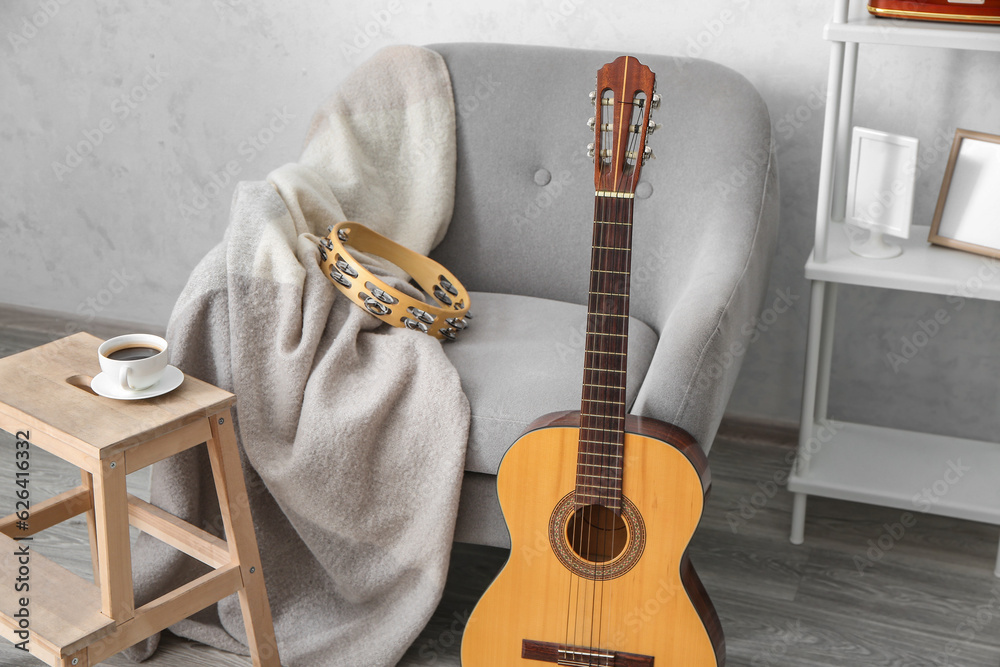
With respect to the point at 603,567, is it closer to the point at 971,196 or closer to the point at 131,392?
the point at 131,392

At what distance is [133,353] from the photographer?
1.17 meters

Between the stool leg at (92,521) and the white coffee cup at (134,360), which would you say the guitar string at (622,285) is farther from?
the stool leg at (92,521)

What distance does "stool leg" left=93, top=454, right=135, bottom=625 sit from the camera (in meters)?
1.06

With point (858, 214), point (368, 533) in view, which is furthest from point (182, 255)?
point (858, 214)

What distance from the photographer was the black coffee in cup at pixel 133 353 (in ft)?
3.82

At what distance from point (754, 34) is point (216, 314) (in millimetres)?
1109

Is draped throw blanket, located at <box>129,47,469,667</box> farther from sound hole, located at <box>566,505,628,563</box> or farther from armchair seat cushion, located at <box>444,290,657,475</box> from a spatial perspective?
sound hole, located at <box>566,505,628,563</box>

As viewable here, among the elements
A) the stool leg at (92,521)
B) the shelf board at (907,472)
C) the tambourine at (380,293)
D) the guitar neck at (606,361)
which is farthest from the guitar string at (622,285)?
the stool leg at (92,521)

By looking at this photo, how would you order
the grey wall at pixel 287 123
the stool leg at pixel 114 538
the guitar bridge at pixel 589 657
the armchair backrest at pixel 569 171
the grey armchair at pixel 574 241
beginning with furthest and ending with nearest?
1. the grey wall at pixel 287 123
2. the armchair backrest at pixel 569 171
3. the grey armchair at pixel 574 241
4. the guitar bridge at pixel 589 657
5. the stool leg at pixel 114 538

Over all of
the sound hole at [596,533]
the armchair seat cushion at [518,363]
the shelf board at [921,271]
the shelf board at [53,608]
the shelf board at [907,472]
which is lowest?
the shelf board at [907,472]

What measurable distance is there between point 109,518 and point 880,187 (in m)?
1.25

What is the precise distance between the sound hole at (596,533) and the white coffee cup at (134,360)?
0.56 m

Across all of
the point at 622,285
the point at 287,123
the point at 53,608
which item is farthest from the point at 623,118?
the point at 287,123

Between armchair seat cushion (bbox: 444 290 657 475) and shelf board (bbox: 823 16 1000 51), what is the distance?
0.56m
